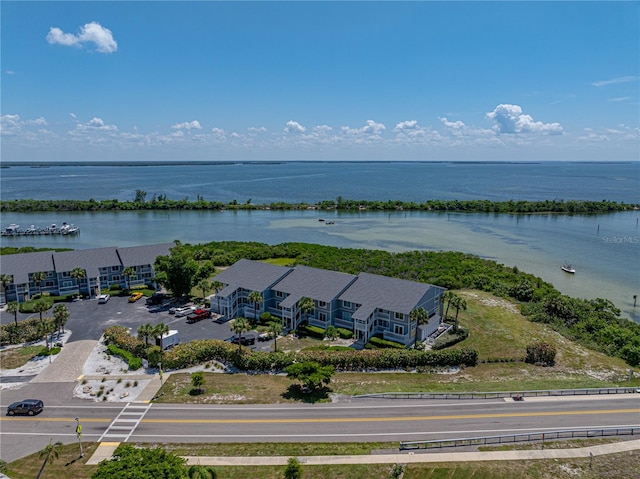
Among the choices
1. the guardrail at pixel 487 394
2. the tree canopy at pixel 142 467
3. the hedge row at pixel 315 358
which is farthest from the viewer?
the hedge row at pixel 315 358

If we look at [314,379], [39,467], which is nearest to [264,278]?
[314,379]

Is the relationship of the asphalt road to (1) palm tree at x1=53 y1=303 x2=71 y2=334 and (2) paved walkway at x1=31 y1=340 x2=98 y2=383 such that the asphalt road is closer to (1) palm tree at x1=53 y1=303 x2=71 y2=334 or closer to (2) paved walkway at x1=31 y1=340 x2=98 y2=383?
(2) paved walkway at x1=31 y1=340 x2=98 y2=383

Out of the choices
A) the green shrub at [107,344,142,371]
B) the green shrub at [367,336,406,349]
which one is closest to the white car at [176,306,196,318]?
the green shrub at [107,344,142,371]

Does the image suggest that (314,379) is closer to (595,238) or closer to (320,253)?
(320,253)

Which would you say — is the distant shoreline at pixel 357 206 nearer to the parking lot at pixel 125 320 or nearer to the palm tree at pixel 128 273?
the palm tree at pixel 128 273

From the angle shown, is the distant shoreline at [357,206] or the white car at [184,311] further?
the distant shoreline at [357,206]

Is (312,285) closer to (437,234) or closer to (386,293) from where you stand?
(386,293)

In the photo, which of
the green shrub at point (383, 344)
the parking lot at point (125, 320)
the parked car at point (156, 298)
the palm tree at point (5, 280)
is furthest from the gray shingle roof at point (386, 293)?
the palm tree at point (5, 280)
